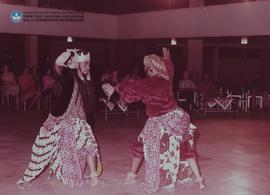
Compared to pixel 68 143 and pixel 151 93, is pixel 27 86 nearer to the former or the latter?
pixel 68 143

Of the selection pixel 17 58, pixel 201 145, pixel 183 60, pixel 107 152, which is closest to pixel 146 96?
pixel 107 152

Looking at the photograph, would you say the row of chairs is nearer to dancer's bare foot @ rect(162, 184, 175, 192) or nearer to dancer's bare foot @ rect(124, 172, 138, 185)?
dancer's bare foot @ rect(124, 172, 138, 185)

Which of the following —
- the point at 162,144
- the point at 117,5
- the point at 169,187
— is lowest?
the point at 169,187

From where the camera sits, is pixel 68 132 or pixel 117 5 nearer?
pixel 68 132

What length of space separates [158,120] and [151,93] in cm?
30

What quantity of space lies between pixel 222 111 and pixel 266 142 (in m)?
4.78

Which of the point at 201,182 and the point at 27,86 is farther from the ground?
the point at 27,86

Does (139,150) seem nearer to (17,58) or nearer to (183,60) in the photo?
(17,58)

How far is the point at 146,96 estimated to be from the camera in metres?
5.84

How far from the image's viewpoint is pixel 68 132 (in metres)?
5.92

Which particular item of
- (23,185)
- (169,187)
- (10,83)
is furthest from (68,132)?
(10,83)

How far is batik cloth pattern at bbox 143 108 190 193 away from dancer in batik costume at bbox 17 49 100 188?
609 millimetres

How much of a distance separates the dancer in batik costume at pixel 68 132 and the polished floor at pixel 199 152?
0.82 ft

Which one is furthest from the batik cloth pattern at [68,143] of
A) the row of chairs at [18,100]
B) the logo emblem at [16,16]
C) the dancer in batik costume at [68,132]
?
the logo emblem at [16,16]
